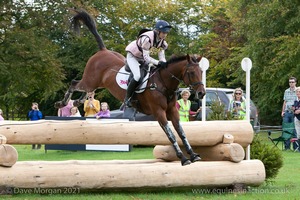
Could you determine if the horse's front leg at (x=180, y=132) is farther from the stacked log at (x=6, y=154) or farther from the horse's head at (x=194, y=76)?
the stacked log at (x=6, y=154)

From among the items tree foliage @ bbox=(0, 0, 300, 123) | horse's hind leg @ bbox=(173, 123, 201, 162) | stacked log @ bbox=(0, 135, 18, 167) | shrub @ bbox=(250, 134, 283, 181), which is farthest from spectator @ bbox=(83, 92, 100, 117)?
tree foliage @ bbox=(0, 0, 300, 123)

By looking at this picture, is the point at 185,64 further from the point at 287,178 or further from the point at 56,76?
the point at 56,76

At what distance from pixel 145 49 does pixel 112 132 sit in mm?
1403

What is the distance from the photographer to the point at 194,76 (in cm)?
920

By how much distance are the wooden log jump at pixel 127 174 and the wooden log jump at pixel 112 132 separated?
349 millimetres

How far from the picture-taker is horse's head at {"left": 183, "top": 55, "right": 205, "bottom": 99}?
8.98 m

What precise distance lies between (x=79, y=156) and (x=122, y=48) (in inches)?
673

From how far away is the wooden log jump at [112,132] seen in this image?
9.67 meters

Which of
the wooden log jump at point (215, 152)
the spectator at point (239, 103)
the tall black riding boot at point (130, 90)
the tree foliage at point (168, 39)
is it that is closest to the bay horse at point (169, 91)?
the tall black riding boot at point (130, 90)

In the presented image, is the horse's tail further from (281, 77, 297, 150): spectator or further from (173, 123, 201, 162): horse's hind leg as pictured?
(281, 77, 297, 150): spectator

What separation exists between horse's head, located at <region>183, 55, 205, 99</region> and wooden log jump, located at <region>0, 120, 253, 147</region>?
1231 millimetres

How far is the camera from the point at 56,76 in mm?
30062

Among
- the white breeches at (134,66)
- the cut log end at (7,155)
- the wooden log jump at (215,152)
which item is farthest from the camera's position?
the wooden log jump at (215,152)

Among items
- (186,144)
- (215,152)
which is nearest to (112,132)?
(186,144)
